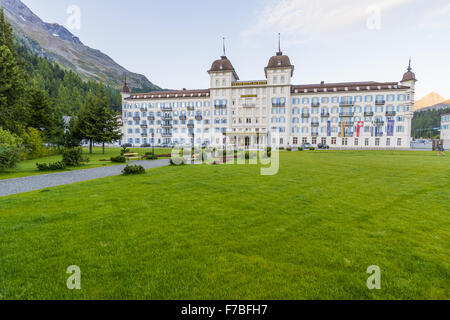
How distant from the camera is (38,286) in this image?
122 inches

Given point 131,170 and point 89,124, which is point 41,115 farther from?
point 131,170

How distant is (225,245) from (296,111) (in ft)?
192

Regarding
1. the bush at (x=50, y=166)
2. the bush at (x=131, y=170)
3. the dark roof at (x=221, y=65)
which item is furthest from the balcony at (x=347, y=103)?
the bush at (x=50, y=166)

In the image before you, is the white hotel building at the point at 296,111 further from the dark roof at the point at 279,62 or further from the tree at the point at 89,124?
the tree at the point at 89,124

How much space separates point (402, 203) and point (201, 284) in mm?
7436

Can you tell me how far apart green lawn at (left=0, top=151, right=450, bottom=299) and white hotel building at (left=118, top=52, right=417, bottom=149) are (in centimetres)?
4942

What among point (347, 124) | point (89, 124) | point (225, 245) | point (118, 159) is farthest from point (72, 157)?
point (347, 124)

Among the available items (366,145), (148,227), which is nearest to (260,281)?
(148,227)

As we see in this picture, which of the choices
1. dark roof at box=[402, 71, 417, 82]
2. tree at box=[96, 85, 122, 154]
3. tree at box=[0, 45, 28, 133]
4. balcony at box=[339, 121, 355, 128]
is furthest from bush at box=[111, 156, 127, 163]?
dark roof at box=[402, 71, 417, 82]

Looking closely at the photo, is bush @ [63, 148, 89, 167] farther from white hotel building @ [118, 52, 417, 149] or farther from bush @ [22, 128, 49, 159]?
white hotel building @ [118, 52, 417, 149]

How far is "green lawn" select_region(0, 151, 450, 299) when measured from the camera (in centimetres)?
306

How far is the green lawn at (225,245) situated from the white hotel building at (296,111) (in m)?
49.4

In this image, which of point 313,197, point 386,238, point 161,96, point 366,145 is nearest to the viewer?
point 386,238
